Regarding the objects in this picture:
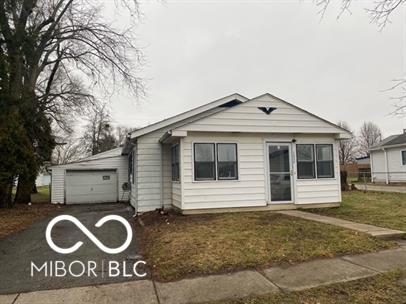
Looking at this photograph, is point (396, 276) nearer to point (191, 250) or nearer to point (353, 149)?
point (191, 250)

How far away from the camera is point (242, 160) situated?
33.9ft

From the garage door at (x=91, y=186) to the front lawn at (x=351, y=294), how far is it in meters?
16.3

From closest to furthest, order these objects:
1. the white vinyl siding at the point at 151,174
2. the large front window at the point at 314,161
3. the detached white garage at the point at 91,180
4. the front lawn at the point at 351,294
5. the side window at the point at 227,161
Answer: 1. the front lawn at the point at 351,294
2. the side window at the point at 227,161
3. the large front window at the point at 314,161
4. the white vinyl siding at the point at 151,174
5. the detached white garage at the point at 91,180

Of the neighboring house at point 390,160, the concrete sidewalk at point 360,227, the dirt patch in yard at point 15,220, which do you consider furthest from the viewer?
the neighboring house at point 390,160

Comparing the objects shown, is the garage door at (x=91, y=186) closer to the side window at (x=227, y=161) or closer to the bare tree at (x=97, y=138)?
the side window at (x=227, y=161)

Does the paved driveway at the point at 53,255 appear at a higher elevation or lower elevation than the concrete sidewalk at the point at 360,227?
lower

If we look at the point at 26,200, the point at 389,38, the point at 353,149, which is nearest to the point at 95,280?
the point at 389,38

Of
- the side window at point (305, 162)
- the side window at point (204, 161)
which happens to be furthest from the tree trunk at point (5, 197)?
the side window at point (305, 162)

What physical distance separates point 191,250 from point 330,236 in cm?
296

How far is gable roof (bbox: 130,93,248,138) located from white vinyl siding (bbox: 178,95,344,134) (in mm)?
2160

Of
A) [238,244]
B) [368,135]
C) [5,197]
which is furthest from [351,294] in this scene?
[368,135]

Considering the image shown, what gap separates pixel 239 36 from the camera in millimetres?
12141

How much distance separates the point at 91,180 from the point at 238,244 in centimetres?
1482

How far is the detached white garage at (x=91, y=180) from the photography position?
59.7ft
